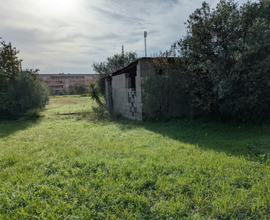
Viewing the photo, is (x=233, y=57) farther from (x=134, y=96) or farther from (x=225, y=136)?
(x=134, y=96)

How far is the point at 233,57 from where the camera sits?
6199 millimetres

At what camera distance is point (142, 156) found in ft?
14.4

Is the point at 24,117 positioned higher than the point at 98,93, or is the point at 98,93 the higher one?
the point at 98,93

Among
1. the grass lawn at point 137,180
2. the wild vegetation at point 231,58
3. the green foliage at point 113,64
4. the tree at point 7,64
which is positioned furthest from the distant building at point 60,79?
the grass lawn at point 137,180

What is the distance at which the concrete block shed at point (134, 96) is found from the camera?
930 centimetres

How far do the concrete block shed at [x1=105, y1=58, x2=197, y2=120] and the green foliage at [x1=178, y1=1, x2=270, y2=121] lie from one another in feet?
7.03

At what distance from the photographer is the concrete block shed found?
9.30 m

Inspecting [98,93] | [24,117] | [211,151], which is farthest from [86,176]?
[98,93]

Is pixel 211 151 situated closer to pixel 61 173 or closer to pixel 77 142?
pixel 61 173

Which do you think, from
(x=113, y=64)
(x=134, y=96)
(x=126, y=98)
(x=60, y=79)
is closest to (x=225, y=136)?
(x=134, y=96)

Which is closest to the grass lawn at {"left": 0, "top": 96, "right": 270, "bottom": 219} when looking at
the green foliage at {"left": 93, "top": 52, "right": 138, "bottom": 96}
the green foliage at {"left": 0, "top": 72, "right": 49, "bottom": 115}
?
the green foliage at {"left": 0, "top": 72, "right": 49, "bottom": 115}

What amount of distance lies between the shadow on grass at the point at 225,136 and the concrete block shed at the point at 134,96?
1.20 meters

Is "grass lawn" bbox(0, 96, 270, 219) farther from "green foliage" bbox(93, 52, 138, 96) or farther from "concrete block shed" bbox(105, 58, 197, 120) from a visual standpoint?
"green foliage" bbox(93, 52, 138, 96)

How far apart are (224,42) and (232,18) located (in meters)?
0.79
